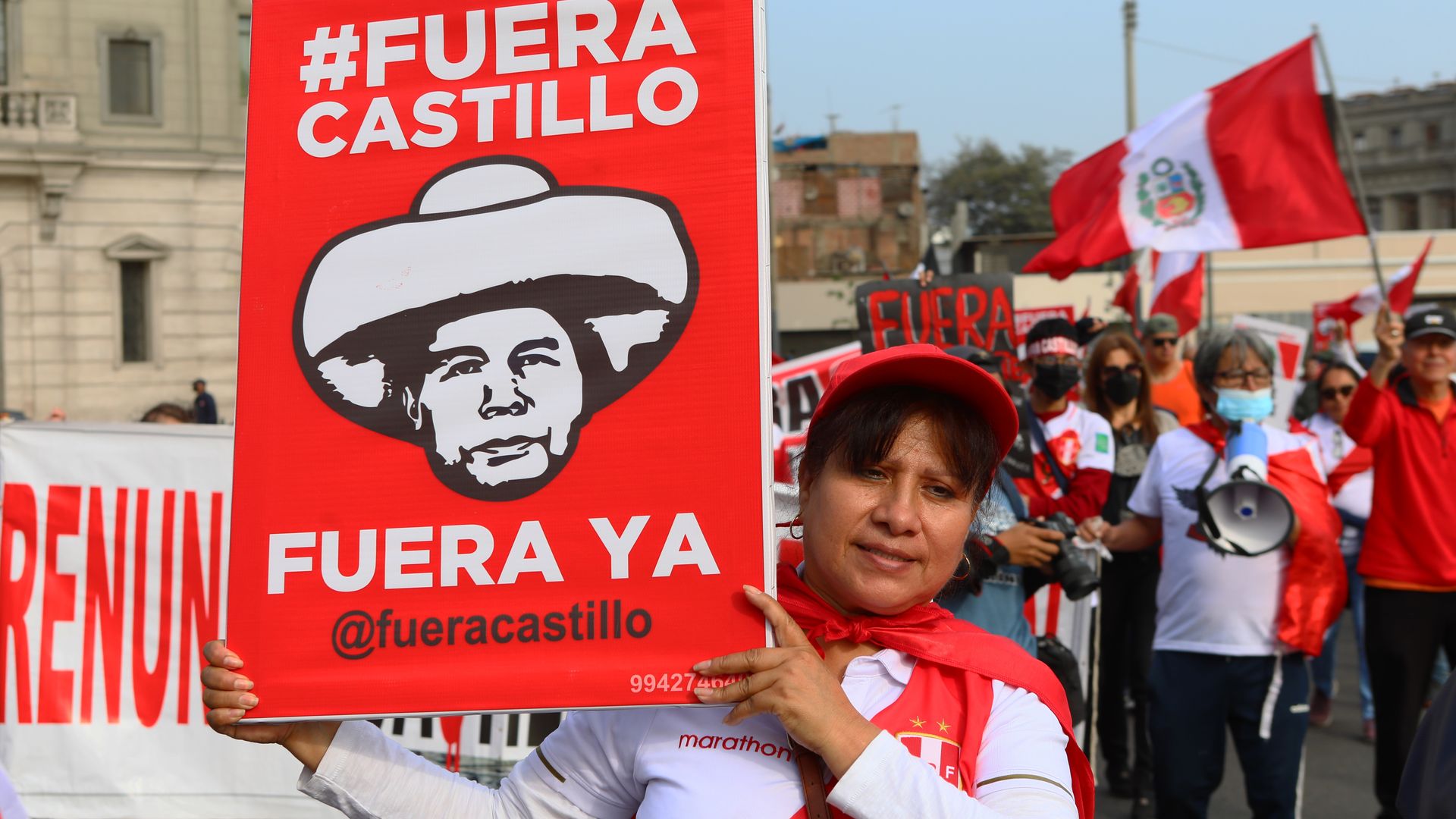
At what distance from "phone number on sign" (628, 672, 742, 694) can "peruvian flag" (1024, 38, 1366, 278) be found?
6351 millimetres

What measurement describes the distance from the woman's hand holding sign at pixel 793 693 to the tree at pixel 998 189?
65845 millimetres

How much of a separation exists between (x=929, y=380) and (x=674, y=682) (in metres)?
0.54

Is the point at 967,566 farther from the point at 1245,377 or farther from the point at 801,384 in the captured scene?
the point at 801,384

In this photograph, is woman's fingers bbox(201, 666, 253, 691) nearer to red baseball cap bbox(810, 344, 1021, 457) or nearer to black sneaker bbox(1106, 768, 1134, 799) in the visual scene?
red baseball cap bbox(810, 344, 1021, 457)

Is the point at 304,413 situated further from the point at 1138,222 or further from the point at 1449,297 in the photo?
the point at 1449,297

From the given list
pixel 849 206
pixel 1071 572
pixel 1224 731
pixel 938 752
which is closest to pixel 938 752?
pixel 938 752

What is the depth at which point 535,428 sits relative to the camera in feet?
6.45

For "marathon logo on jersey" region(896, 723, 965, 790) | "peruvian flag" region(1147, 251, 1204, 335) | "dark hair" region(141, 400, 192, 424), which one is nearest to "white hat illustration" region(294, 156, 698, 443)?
"marathon logo on jersey" region(896, 723, 965, 790)

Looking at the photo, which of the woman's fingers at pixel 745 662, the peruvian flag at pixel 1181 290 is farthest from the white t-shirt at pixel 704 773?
the peruvian flag at pixel 1181 290

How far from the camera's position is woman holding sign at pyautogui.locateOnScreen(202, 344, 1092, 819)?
180cm

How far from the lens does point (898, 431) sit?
200 cm

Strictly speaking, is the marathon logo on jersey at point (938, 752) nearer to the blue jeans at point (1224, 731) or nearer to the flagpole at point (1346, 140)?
the blue jeans at point (1224, 731)

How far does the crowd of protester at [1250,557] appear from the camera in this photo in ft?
16.0

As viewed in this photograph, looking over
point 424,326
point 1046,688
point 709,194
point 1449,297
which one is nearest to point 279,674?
point 424,326
